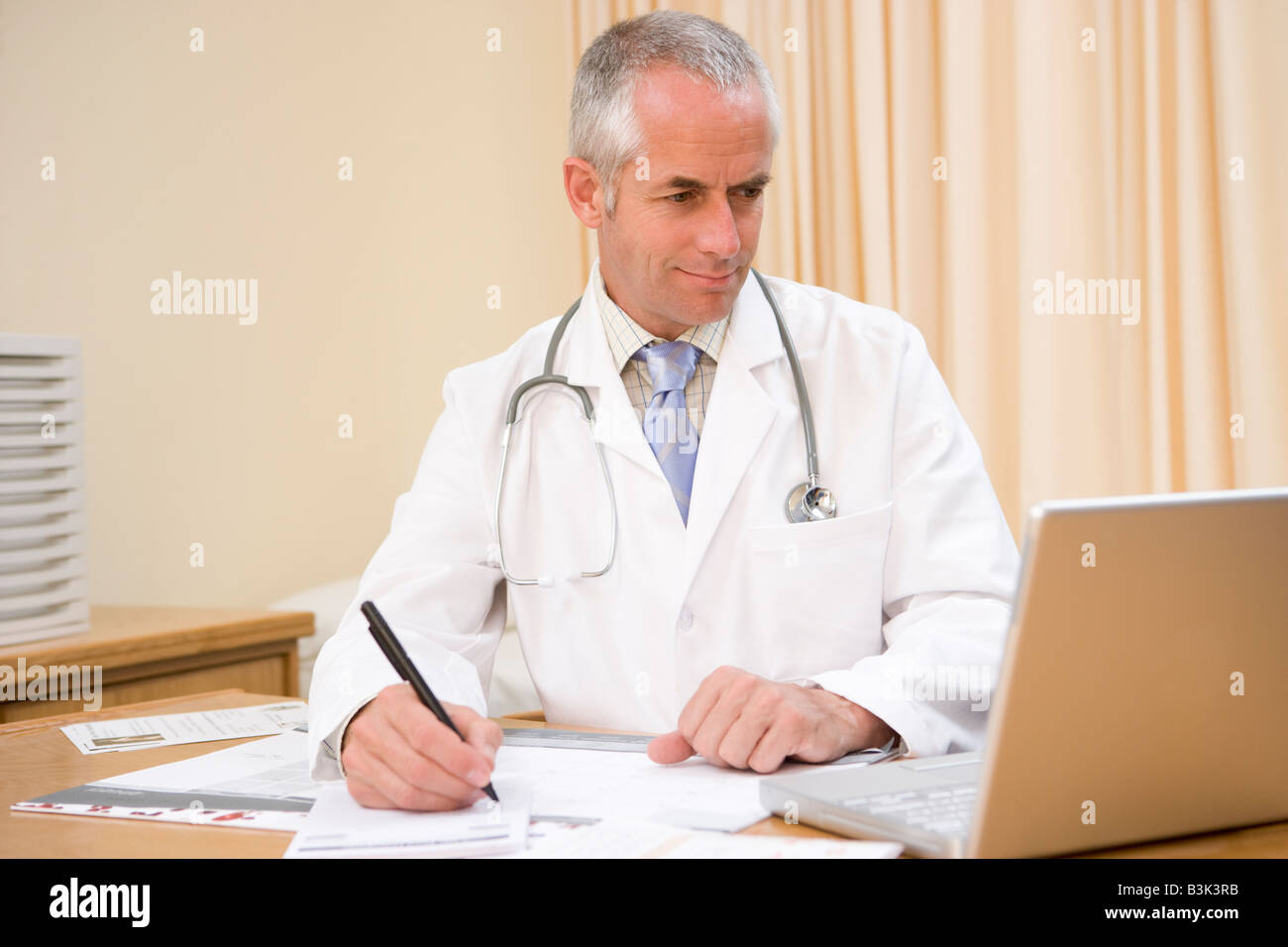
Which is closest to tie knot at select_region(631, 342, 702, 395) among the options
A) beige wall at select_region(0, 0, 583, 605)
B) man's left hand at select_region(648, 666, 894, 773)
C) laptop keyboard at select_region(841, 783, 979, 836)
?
man's left hand at select_region(648, 666, 894, 773)

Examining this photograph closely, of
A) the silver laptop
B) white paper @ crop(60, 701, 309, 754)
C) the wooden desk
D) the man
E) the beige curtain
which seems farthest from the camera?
the beige curtain

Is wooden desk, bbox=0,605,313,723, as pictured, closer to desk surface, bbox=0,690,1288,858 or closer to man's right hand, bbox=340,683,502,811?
desk surface, bbox=0,690,1288,858

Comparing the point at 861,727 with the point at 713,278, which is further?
the point at 713,278

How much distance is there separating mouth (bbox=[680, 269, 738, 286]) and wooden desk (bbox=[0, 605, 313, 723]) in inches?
45.9

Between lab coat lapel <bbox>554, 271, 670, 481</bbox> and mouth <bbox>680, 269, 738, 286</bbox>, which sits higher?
mouth <bbox>680, 269, 738, 286</bbox>

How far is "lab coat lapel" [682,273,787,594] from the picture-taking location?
5.00 ft

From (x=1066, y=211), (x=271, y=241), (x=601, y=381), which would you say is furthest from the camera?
(x=271, y=241)

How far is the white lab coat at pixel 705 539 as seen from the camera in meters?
1.50

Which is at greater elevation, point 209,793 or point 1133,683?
point 1133,683

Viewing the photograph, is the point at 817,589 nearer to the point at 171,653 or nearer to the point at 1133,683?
the point at 1133,683

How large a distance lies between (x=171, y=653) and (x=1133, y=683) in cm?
178

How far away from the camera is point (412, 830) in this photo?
0.92 m

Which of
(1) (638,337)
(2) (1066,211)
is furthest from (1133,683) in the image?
(2) (1066,211)

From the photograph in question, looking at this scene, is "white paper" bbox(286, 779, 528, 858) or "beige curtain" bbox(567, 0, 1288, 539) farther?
"beige curtain" bbox(567, 0, 1288, 539)
